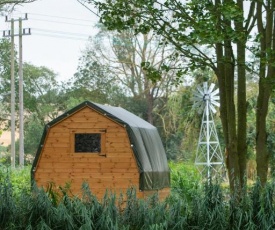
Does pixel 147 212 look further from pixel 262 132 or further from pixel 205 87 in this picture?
pixel 205 87

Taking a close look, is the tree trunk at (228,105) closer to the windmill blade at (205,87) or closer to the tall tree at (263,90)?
the tall tree at (263,90)

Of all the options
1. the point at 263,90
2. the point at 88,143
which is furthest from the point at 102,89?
the point at 263,90

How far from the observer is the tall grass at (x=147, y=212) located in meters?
6.48

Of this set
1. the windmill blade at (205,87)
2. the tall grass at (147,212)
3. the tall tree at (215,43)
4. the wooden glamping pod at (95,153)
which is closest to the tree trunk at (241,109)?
the tall tree at (215,43)

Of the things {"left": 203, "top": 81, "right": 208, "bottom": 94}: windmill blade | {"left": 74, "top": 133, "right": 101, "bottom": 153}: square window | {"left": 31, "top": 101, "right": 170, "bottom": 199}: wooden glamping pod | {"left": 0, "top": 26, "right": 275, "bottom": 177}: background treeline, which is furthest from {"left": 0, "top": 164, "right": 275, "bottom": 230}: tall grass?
{"left": 0, "top": 26, "right": 275, "bottom": 177}: background treeline

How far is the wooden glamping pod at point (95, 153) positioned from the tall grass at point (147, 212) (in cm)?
1112

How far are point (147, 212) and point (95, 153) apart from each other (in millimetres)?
12019

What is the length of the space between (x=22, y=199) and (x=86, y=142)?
12103mm

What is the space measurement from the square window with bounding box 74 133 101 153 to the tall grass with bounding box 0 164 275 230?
11.7m

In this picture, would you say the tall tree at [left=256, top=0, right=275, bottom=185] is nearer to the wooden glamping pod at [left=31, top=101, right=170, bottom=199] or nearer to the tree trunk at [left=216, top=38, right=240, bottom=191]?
the tree trunk at [left=216, top=38, right=240, bottom=191]

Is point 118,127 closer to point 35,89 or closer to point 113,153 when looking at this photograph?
point 113,153

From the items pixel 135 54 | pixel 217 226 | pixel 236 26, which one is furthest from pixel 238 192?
pixel 135 54

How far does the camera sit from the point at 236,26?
8.84 m

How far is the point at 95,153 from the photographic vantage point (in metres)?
18.7
